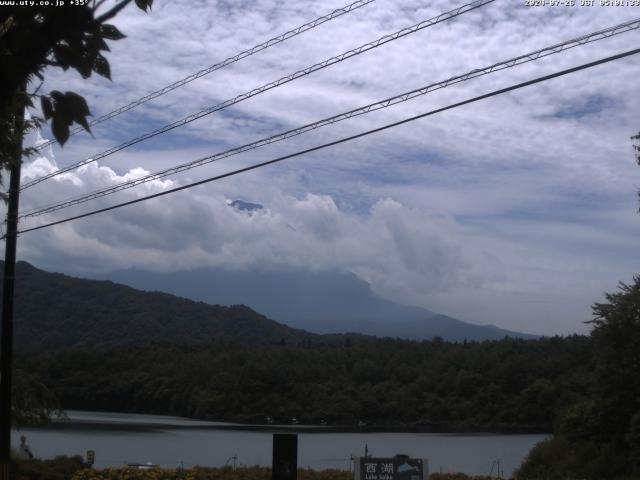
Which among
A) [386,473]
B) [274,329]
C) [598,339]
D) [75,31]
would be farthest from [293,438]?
[274,329]

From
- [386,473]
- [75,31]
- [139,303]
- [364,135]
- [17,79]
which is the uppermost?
[139,303]

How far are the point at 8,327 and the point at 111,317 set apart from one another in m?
80.6

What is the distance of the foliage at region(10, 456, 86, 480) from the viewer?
61.9ft

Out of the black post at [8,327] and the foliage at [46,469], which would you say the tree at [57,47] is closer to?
the black post at [8,327]

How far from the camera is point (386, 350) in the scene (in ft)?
211

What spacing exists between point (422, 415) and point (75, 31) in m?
50.8

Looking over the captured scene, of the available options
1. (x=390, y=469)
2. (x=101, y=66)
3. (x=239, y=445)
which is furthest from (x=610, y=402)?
(x=101, y=66)

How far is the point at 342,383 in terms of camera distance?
5478 centimetres

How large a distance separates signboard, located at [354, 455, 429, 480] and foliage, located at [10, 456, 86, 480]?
327 inches

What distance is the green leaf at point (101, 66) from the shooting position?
416cm

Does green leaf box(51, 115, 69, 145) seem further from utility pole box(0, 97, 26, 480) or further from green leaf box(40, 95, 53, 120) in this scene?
utility pole box(0, 97, 26, 480)

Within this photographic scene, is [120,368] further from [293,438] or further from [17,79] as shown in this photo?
[17,79]

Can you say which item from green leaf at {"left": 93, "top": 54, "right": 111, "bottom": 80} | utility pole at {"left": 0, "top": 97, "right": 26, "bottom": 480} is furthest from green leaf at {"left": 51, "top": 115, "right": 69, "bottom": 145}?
utility pole at {"left": 0, "top": 97, "right": 26, "bottom": 480}

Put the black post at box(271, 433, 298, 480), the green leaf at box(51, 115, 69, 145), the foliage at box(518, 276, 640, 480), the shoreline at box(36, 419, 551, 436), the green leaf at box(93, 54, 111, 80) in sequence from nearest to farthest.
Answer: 1. the green leaf at box(51, 115, 69, 145)
2. the green leaf at box(93, 54, 111, 80)
3. the black post at box(271, 433, 298, 480)
4. the foliage at box(518, 276, 640, 480)
5. the shoreline at box(36, 419, 551, 436)
